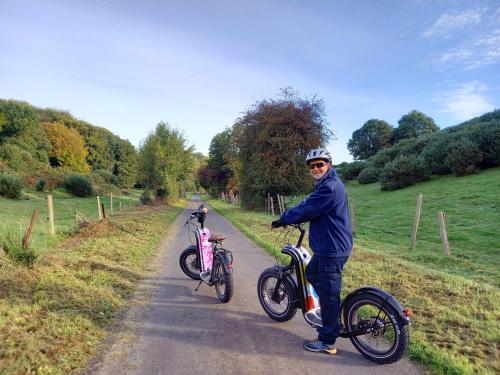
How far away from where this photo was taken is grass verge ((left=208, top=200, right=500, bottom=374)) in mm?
3352

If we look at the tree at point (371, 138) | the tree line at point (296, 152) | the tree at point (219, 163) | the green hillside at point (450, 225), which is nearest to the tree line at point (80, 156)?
the tree at point (219, 163)

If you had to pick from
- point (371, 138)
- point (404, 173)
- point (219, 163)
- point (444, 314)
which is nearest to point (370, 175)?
point (404, 173)

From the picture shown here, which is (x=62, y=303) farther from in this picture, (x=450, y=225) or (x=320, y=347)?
(x=450, y=225)

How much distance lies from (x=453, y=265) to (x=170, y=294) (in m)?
6.86

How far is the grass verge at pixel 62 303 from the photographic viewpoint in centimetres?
337

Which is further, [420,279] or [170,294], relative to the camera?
[420,279]

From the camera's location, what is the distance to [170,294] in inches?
231

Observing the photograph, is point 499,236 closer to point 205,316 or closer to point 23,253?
point 205,316

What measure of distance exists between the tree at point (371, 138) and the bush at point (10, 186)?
5639cm

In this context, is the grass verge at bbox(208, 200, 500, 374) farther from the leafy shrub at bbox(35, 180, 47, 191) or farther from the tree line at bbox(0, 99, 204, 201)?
the leafy shrub at bbox(35, 180, 47, 191)

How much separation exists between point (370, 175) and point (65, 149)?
50.4 meters

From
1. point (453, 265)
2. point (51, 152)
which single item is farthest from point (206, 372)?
point (51, 152)

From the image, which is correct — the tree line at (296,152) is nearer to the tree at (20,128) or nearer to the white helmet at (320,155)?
the white helmet at (320,155)

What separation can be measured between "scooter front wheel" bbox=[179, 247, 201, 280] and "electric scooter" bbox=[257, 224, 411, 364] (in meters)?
2.46
